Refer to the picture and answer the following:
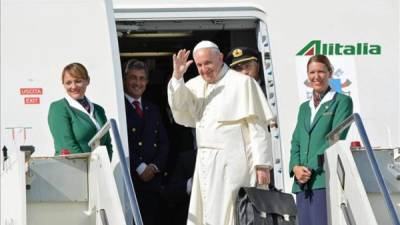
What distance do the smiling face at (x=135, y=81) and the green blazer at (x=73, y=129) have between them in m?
0.65

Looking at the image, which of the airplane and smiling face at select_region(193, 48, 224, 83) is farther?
the airplane

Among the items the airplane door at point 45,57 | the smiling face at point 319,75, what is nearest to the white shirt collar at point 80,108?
the airplane door at point 45,57

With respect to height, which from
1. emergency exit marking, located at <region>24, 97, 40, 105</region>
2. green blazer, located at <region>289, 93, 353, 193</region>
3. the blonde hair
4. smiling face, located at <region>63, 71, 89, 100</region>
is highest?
the blonde hair

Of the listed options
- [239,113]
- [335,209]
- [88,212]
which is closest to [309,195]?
[335,209]

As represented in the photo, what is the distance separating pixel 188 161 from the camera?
9.23 metres

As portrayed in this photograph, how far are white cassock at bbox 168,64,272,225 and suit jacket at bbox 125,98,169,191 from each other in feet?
2.52

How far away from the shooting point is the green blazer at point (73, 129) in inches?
321

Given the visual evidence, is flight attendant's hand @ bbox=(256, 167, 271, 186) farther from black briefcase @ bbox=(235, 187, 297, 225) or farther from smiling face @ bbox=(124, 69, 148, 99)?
smiling face @ bbox=(124, 69, 148, 99)

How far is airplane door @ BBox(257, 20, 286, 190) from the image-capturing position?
366 inches

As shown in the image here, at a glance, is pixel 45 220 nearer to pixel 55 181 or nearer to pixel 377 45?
pixel 55 181

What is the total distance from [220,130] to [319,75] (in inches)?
37.7

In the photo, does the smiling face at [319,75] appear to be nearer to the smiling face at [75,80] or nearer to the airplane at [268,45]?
the airplane at [268,45]

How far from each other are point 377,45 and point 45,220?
3.43 meters

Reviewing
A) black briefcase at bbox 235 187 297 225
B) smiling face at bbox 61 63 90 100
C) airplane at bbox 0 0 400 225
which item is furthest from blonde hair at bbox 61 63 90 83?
black briefcase at bbox 235 187 297 225
